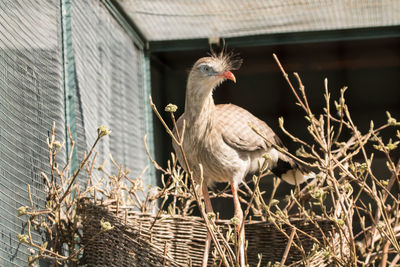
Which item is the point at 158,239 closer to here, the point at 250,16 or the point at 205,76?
the point at 205,76

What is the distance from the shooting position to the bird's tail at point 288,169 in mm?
3115

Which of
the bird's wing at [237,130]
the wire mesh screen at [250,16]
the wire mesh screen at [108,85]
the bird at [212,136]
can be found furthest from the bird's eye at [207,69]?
the wire mesh screen at [250,16]

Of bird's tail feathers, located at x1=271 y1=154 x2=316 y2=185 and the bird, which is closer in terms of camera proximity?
the bird

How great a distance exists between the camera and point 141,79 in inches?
152

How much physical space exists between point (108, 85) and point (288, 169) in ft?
3.14

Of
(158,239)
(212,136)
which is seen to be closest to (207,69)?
(212,136)

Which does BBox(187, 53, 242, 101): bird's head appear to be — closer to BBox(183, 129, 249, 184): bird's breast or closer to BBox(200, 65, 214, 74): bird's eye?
BBox(200, 65, 214, 74): bird's eye

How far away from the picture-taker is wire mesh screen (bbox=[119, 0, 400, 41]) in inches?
131

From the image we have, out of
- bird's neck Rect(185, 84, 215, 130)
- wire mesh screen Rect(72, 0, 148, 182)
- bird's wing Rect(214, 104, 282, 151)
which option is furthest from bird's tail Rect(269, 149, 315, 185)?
wire mesh screen Rect(72, 0, 148, 182)

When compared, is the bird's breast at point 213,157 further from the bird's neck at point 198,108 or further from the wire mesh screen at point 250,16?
the wire mesh screen at point 250,16

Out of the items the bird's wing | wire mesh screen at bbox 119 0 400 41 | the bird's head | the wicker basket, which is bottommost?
the wicker basket

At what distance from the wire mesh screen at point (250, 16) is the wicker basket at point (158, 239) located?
123 centimetres

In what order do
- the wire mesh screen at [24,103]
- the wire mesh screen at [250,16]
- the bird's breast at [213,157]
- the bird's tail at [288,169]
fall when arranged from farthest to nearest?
the wire mesh screen at [250,16] < the bird's tail at [288,169] < the bird's breast at [213,157] < the wire mesh screen at [24,103]

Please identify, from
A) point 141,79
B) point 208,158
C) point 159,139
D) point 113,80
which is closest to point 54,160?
point 208,158
